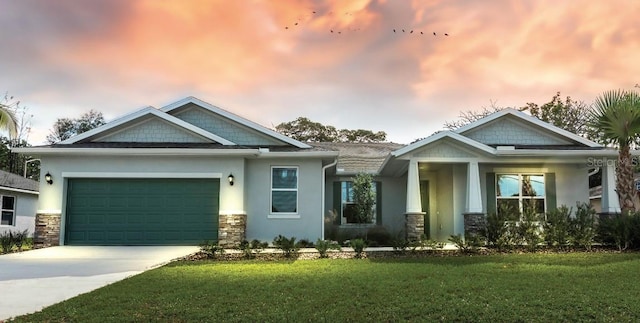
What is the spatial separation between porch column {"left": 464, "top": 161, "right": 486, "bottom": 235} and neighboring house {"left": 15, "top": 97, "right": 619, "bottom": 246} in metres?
0.03

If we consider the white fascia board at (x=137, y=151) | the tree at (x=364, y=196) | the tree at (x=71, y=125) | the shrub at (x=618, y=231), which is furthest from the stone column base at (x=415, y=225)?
the tree at (x=71, y=125)

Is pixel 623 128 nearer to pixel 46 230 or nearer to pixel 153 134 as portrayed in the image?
pixel 153 134

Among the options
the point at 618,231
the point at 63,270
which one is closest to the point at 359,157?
the point at 618,231

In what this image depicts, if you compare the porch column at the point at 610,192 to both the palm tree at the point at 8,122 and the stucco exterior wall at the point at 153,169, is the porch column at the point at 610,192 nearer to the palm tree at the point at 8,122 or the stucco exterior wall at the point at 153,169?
the stucco exterior wall at the point at 153,169

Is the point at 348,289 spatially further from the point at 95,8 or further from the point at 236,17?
the point at 95,8

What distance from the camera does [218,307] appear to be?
6457mm

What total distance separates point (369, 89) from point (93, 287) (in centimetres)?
1358

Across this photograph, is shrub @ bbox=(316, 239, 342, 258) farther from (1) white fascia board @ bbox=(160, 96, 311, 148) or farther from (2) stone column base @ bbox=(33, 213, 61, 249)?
(2) stone column base @ bbox=(33, 213, 61, 249)

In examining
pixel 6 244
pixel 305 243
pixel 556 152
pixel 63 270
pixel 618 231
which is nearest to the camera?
pixel 63 270

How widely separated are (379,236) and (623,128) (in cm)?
771

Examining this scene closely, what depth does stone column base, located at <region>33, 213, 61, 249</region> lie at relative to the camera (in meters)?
14.1

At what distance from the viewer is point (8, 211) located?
22062 millimetres

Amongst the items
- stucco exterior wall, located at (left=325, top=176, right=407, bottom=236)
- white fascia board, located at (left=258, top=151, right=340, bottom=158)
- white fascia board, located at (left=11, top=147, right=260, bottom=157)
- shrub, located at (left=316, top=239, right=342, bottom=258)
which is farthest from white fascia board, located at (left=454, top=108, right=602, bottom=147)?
white fascia board, located at (left=11, top=147, right=260, bottom=157)

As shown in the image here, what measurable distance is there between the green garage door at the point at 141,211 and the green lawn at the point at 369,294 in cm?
446
